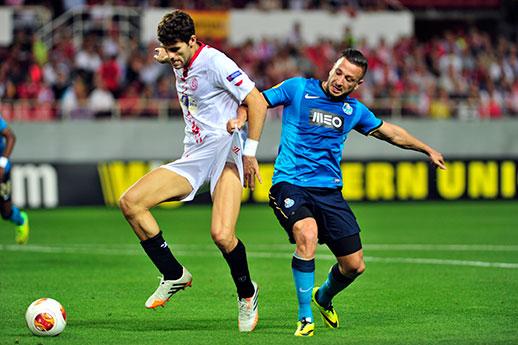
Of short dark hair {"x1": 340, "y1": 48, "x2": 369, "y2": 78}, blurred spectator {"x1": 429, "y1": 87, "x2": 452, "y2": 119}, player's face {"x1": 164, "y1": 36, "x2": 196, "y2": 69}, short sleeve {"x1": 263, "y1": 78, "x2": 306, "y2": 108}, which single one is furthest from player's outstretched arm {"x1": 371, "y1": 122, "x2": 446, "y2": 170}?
blurred spectator {"x1": 429, "y1": 87, "x2": 452, "y2": 119}

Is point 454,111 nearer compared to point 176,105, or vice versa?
point 176,105

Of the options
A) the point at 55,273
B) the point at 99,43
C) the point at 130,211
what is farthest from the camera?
the point at 99,43

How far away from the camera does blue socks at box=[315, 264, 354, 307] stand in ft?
28.0

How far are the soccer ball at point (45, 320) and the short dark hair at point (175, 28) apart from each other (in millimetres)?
2140

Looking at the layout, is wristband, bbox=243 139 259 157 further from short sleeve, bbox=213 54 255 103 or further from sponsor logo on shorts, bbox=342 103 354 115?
sponsor logo on shorts, bbox=342 103 354 115

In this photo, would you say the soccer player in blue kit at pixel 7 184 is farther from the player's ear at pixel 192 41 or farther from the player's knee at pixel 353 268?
the player's knee at pixel 353 268

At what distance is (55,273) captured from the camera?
12.3 meters

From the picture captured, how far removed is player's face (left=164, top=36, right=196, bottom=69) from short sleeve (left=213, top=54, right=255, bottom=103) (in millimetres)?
204

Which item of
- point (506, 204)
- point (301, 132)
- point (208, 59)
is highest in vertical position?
point (208, 59)

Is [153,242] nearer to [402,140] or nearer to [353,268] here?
[353,268]

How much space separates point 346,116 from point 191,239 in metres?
8.25

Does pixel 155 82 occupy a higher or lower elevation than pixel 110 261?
higher

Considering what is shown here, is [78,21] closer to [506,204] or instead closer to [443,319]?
[506,204]

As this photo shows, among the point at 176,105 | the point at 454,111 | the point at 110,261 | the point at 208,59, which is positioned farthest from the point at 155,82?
the point at 208,59
